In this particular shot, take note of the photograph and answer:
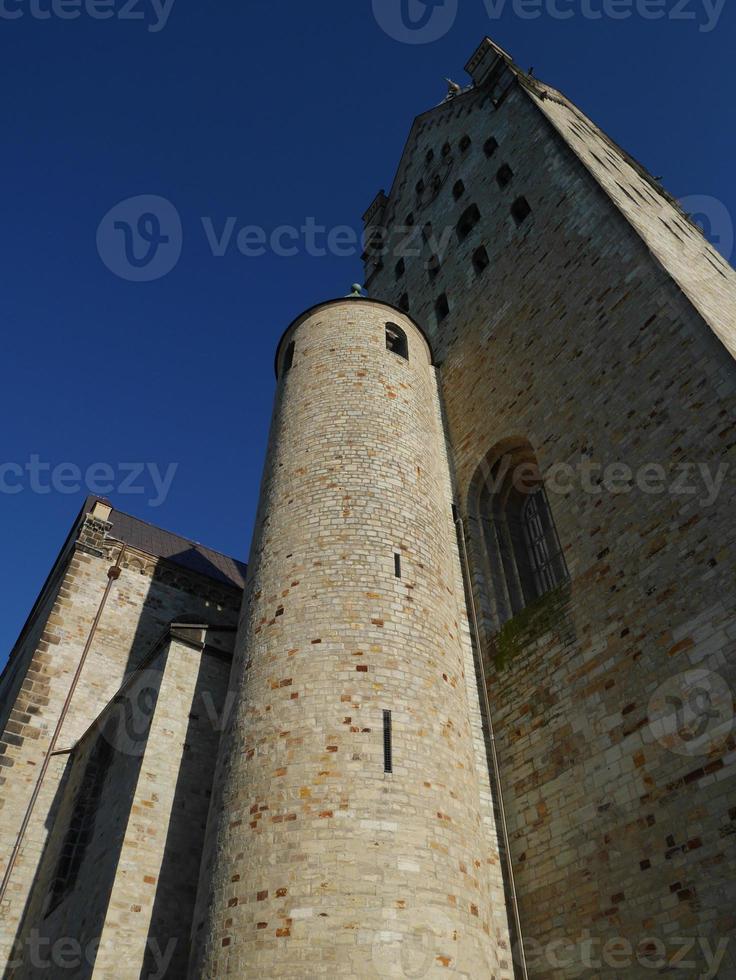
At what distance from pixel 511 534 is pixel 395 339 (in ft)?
20.1

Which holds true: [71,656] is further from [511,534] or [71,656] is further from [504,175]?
[504,175]

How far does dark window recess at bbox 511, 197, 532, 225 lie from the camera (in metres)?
16.4

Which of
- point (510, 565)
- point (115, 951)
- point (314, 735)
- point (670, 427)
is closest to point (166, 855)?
point (115, 951)

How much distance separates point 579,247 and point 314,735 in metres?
10.2

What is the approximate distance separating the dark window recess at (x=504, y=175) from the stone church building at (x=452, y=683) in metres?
1.26

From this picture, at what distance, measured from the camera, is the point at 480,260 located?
1769cm

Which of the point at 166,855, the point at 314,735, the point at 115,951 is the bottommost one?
the point at 115,951

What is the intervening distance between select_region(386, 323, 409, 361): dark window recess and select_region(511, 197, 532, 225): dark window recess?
3.78 metres

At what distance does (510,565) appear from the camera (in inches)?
511

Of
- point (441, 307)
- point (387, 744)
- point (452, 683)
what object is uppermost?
point (441, 307)

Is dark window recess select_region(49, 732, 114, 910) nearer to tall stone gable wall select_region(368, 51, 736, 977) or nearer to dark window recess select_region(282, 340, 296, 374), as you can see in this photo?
tall stone gable wall select_region(368, 51, 736, 977)

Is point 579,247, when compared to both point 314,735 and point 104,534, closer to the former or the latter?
point 314,735

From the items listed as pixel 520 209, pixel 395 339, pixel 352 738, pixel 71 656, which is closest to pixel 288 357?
pixel 395 339

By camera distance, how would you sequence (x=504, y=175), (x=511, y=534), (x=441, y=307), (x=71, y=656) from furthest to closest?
(x=441, y=307) → (x=504, y=175) → (x=71, y=656) → (x=511, y=534)
